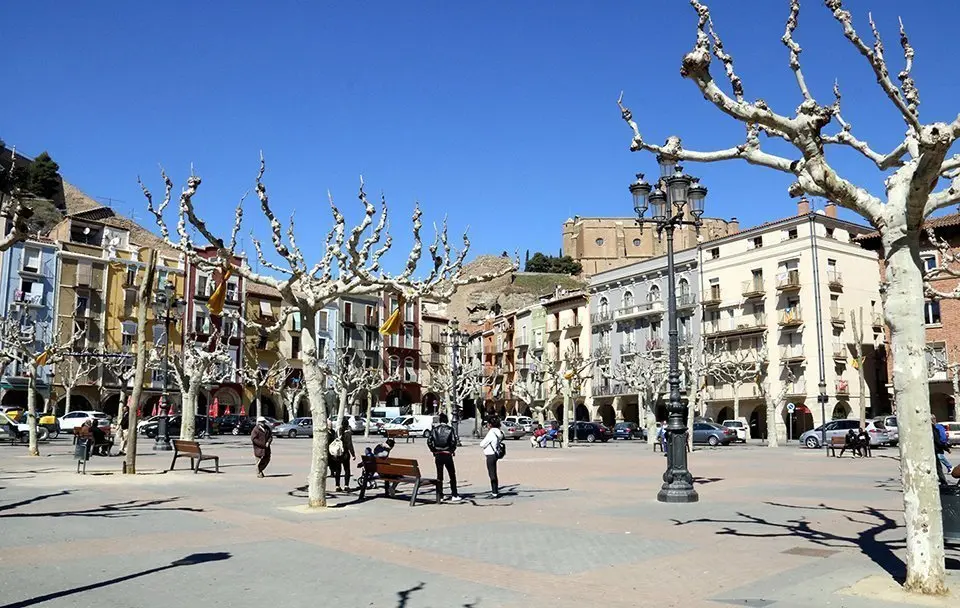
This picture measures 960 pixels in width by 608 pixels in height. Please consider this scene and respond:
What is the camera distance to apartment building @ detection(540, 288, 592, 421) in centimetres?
7444

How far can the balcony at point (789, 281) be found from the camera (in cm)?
5549

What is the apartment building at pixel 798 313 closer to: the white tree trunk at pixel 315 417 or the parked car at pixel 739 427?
the parked car at pixel 739 427

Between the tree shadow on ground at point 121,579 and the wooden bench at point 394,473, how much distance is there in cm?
508

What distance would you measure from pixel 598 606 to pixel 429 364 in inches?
3071

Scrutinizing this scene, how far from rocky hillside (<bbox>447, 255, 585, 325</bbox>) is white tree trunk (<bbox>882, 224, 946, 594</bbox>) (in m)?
108

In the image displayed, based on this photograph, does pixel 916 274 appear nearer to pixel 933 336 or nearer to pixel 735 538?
pixel 735 538

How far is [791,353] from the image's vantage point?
5619cm

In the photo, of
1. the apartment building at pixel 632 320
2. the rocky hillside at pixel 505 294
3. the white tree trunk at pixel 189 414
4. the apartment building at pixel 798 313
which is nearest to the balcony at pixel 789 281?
the apartment building at pixel 798 313

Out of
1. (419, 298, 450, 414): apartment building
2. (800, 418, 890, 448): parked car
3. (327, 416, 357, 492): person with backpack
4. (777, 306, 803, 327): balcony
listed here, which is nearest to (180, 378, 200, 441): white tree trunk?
(327, 416, 357, 492): person with backpack

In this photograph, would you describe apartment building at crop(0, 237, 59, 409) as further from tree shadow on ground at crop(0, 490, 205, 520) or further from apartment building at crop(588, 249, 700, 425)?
tree shadow on ground at crop(0, 490, 205, 520)

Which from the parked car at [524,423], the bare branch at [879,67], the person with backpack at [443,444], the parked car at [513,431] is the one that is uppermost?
the bare branch at [879,67]

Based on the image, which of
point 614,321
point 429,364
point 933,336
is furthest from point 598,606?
point 429,364

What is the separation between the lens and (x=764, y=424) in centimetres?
5959

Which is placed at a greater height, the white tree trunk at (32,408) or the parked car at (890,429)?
the white tree trunk at (32,408)
